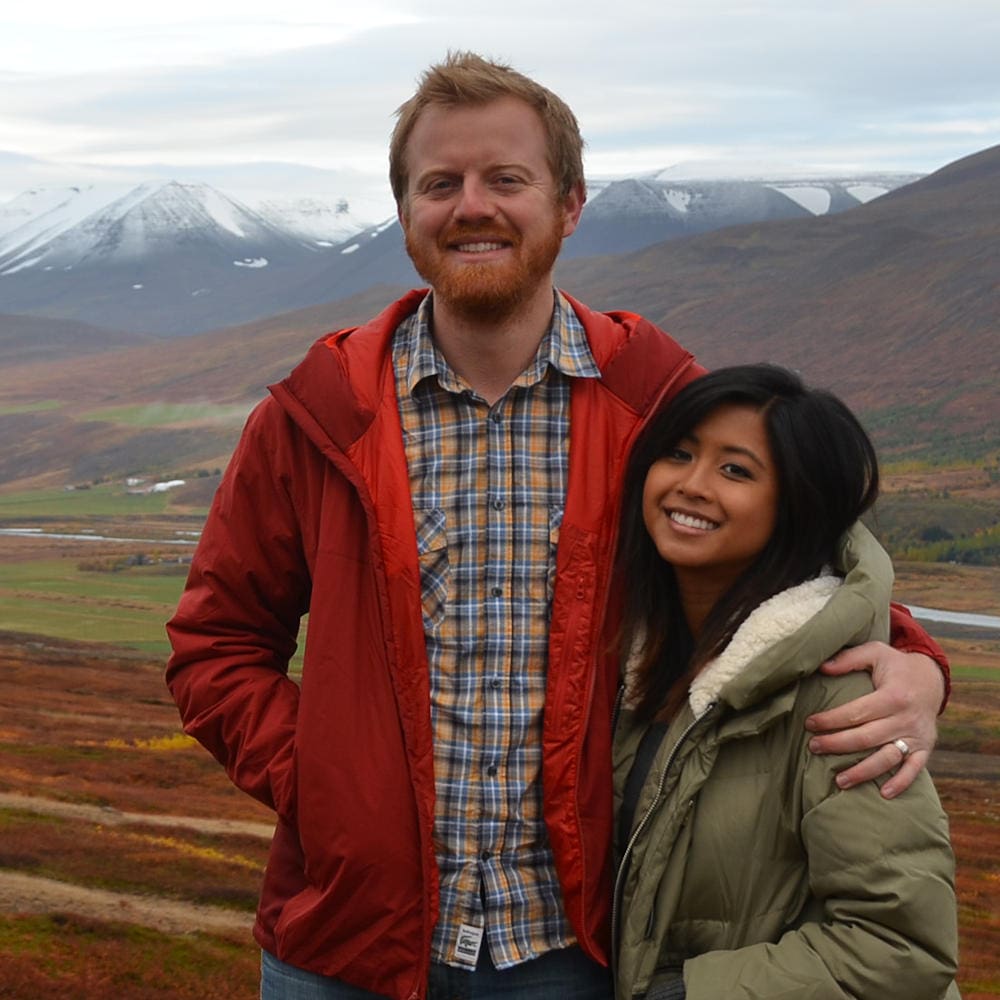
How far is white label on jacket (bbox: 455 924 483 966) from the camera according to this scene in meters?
Answer: 2.97

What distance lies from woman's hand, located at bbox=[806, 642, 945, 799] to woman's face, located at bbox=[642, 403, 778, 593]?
35 centimetres

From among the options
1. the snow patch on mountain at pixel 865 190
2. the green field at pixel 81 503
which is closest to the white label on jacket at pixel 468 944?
the green field at pixel 81 503

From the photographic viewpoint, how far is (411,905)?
9.76 feet

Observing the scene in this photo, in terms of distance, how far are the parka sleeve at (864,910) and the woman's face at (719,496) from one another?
0.54 meters

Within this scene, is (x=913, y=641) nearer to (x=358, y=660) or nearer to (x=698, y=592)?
(x=698, y=592)

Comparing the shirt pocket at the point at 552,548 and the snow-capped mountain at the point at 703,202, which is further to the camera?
the snow-capped mountain at the point at 703,202

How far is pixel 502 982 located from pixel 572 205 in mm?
1791

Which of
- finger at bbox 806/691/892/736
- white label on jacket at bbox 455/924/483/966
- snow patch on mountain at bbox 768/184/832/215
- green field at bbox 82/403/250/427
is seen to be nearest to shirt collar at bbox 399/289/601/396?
finger at bbox 806/691/892/736

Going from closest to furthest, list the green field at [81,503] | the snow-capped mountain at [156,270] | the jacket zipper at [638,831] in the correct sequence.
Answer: the jacket zipper at [638,831], the green field at [81,503], the snow-capped mountain at [156,270]

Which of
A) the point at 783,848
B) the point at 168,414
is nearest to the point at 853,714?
the point at 783,848

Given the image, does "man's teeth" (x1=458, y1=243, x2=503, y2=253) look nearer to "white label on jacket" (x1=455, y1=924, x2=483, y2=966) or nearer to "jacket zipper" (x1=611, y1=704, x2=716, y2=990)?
"jacket zipper" (x1=611, y1=704, x2=716, y2=990)

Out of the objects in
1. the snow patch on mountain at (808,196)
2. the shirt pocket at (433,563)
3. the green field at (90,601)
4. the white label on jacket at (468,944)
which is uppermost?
the shirt pocket at (433,563)

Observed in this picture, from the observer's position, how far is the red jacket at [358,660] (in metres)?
2.98

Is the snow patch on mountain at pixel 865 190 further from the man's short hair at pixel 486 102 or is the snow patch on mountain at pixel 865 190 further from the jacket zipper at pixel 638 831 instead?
the jacket zipper at pixel 638 831
